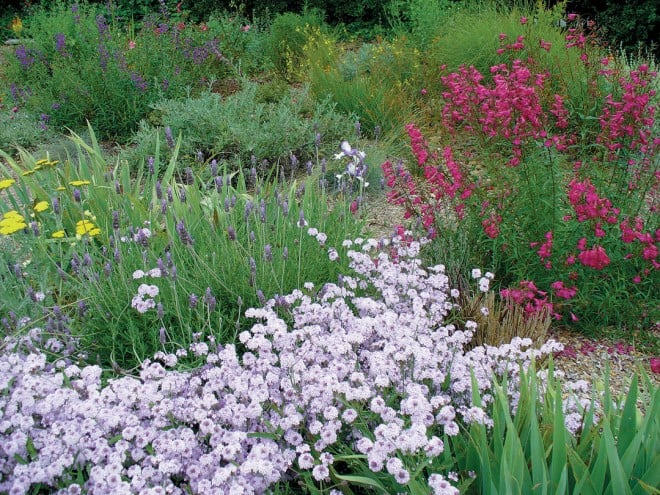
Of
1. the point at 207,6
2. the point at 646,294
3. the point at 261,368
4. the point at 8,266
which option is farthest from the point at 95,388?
the point at 207,6

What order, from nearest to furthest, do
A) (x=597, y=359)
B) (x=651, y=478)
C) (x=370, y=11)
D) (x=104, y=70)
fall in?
(x=651, y=478) < (x=597, y=359) < (x=104, y=70) < (x=370, y=11)

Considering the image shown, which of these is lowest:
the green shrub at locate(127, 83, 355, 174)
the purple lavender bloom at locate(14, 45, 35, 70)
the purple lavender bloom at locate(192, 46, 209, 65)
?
the green shrub at locate(127, 83, 355, 174)

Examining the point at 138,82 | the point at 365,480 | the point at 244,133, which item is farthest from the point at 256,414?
the point at 138,82

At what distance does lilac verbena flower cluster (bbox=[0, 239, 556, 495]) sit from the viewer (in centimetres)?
187

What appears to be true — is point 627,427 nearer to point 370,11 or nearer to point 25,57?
point 25,57

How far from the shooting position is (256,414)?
79.4 inches

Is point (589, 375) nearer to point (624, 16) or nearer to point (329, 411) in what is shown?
point (329, 411)

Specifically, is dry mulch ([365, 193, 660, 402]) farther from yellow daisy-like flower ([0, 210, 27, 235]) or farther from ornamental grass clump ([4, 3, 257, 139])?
ornamental grass clump ([4, 3, 257, 139])

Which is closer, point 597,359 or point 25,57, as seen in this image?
point 597,359

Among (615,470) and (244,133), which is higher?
(615,470)

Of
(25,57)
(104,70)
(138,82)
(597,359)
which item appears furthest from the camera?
(25,57)

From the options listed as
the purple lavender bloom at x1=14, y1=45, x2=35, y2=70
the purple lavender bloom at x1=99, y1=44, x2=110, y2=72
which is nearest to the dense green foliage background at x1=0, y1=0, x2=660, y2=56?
the purple lavender bloom at x1=14, y1=45, x2=35, y2=70

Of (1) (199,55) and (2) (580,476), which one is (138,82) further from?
(2) (580,476)

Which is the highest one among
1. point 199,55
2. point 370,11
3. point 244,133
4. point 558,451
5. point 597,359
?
point 558,451
